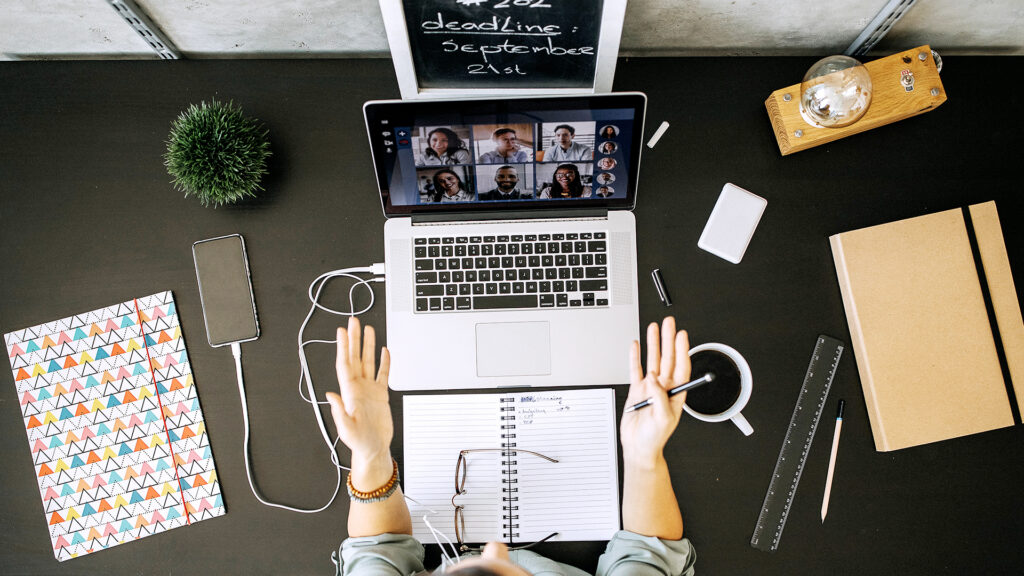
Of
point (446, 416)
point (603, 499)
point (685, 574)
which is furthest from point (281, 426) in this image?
point (685, 574)

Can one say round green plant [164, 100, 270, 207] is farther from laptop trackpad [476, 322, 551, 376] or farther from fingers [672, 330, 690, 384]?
fingers [672, 330, 690, 384]

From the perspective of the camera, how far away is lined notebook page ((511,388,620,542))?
1100mm

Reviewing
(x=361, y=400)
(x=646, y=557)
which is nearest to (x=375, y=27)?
(x=361, y=400)

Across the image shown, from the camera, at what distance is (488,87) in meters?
1.08

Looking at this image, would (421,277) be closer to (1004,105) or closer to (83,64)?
(83,64)

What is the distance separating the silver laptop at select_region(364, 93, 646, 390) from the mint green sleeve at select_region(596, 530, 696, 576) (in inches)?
10.7

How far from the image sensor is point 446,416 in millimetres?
1119

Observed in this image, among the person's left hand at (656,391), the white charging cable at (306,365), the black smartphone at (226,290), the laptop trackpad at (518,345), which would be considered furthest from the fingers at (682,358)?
the black smartphone at (226,290)

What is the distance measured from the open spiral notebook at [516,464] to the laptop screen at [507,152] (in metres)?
0.36

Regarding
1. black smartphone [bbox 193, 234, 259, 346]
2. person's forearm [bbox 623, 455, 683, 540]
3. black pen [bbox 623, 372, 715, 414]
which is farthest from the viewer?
black smartphone [bbox 193, 234, 259, 346]

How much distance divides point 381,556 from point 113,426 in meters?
0.57

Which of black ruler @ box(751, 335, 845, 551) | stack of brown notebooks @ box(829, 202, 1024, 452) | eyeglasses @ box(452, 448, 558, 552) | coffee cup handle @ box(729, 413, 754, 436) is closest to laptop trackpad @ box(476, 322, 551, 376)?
eyeglasses @ box(452, 448, 558, 552)

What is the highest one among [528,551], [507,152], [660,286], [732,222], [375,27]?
[375,27]

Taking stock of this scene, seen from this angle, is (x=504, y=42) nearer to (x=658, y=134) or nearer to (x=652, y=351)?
(x=658, y=134)
